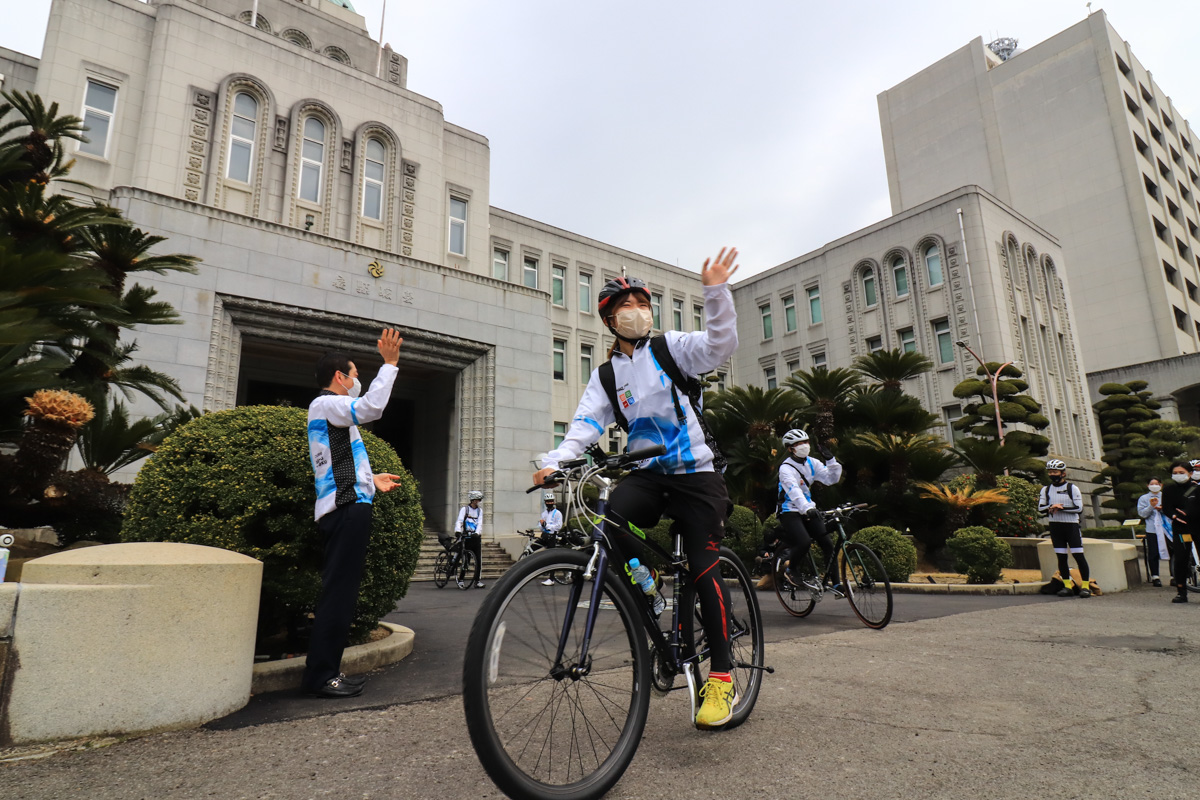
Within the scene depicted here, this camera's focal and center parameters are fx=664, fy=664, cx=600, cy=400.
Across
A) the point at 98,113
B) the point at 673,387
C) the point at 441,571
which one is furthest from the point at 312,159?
the point at 673,387

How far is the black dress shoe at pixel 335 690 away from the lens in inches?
153

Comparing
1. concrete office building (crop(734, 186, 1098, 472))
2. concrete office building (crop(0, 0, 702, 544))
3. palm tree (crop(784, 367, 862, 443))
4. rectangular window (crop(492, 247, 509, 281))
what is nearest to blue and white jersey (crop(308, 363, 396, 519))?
concrete office building (crop(0, 0, 702, 544))

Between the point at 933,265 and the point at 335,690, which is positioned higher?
the point at 933,265

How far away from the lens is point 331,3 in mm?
32906

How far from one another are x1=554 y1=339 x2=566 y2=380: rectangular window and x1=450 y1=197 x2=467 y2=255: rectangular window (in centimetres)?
1140

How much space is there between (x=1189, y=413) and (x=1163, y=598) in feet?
135

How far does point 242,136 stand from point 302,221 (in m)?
2.99

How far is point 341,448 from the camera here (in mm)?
4215

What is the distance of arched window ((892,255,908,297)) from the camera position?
113ft

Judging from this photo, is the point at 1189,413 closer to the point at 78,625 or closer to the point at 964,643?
the point at 964,643

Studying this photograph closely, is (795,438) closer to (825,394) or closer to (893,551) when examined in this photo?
(893,551)

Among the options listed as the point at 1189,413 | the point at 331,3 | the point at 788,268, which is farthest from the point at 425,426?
the point at 1189,413

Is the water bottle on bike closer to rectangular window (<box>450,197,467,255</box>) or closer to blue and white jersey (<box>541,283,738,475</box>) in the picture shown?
blue and white jersey (<box>541,283,738,475</box>)

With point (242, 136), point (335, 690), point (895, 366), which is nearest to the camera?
point (335, 690)
